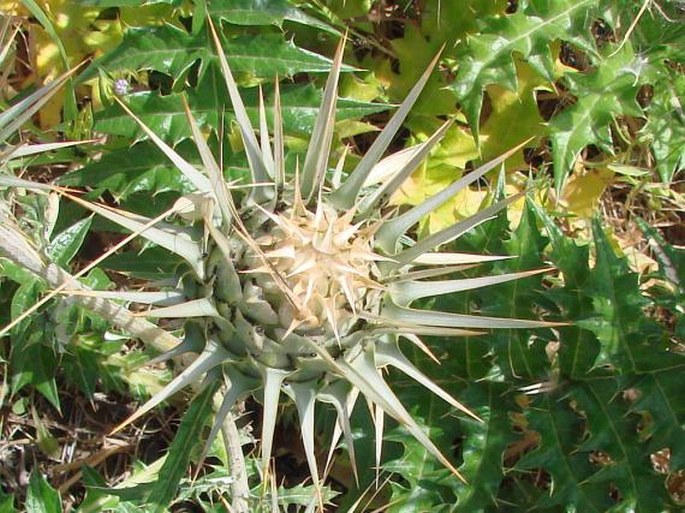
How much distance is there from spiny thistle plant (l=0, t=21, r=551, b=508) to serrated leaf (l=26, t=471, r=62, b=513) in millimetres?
1055

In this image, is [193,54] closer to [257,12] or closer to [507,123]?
[257,12]

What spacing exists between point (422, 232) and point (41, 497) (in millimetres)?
1629

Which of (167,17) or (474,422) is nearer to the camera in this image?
(474,422)

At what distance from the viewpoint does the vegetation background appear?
329 centimetres

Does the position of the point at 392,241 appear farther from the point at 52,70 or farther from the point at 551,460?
the point at 52,70

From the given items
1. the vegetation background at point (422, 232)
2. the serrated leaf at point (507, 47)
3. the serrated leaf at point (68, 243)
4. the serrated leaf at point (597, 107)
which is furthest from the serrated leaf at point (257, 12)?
the serrated leaf at point (597, 107)

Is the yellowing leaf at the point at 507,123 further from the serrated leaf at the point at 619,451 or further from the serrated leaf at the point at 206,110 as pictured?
the serrated leaf at the point at 619,451

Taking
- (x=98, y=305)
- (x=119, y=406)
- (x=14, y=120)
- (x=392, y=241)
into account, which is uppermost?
(x=14, y=120)

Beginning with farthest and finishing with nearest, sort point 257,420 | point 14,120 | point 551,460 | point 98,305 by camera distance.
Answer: point 257,420 < point 551,460 < point 98,305 < point 14,120

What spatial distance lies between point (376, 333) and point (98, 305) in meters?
0.85

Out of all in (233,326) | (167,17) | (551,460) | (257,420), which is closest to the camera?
(233,326)

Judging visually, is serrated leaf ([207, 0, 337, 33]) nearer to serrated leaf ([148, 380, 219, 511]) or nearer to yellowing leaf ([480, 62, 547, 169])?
yellowing leaf ([480, 62, 547, 169])

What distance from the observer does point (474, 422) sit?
336cm

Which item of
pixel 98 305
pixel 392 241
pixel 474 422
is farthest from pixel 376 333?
pixel 474 422
